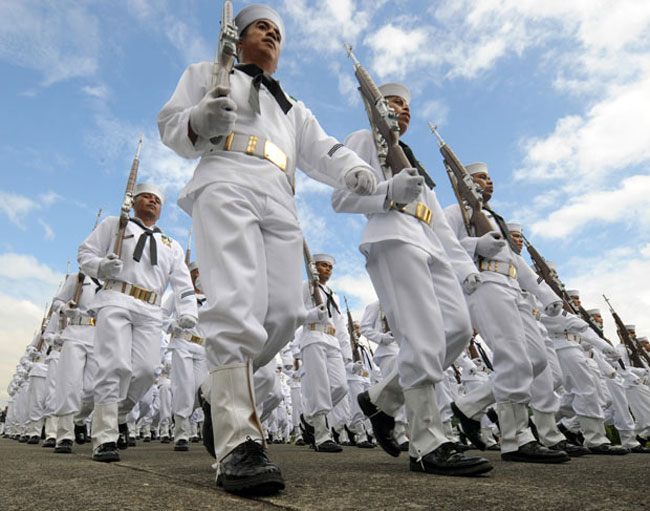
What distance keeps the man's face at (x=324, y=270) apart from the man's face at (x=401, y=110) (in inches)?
184

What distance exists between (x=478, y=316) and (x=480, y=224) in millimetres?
1072

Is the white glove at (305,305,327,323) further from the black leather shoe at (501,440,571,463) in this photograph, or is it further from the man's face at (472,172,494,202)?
the black leather shoe at (501,440,571,463)

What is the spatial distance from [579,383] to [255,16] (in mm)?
6441

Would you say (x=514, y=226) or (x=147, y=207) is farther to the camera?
(x=514, y=226)

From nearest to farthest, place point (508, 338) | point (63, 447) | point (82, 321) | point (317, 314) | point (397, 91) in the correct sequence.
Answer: point (508, 338) < point (397, 91) < point (63, 447) < point (82, 321) < point (317, 314)

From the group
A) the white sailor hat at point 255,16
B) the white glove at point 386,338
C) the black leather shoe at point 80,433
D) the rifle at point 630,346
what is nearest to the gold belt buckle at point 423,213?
the white sailor hat at point 255,16

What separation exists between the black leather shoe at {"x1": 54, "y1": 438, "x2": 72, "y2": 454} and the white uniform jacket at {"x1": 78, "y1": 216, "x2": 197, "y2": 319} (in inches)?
69.8

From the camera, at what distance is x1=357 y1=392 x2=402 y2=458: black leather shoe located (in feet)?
11.9

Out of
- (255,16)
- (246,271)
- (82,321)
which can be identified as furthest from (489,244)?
(82,321)

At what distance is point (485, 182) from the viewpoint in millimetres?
6270

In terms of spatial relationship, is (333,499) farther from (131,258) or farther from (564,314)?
(564,314)

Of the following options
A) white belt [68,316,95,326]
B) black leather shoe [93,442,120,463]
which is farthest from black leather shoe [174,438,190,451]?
black leather shoe [93,442,120,463]

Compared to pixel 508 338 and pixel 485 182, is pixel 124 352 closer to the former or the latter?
pixel 508 338

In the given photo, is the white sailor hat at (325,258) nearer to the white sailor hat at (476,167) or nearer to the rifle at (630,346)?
the white sailor hat at (476,167)
